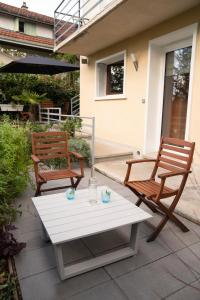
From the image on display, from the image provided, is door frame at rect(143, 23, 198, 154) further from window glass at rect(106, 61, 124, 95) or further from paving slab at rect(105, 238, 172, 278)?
paving slab at rect(105, 238, 172, 278)

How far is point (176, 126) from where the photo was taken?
4.81 metres

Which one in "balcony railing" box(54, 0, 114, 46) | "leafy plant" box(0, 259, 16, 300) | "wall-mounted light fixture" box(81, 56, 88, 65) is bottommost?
"leafy plant" box(0, 259, 16, 300)

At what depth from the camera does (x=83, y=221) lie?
76.1 inches

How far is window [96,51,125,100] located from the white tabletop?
4.42 m

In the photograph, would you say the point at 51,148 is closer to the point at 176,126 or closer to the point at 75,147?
the point at 75,147

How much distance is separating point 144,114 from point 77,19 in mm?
3020

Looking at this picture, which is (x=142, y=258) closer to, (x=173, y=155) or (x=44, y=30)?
(x=173, y=155)

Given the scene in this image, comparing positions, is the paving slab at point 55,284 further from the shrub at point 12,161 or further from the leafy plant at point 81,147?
the leafy plant at point 81,147

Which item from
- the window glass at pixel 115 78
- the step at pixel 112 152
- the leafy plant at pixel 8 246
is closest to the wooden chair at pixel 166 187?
the leafy plant at pixel 8 246

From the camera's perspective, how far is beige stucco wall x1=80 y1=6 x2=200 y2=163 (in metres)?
4.03

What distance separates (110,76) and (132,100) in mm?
1784

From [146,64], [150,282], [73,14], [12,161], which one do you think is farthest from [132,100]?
[150,282]


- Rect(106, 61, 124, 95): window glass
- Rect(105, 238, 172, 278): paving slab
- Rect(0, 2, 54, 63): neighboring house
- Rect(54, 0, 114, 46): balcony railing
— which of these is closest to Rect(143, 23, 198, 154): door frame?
Rect(106, 61, 124, 95): window glass

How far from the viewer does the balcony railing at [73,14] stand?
18.6 ft
